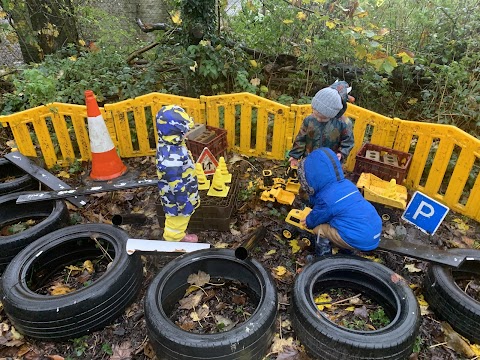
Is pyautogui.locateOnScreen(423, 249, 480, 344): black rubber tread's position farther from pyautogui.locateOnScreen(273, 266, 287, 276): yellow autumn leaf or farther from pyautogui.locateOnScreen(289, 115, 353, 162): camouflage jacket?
pyautogui.locateOnScreen(289, 115, 353, 162): camouflage jacket

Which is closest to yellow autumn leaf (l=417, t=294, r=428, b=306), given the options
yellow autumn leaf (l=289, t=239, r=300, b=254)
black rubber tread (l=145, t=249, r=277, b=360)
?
yellow autumn leaf (l=289, t=239, r=300, b=254)

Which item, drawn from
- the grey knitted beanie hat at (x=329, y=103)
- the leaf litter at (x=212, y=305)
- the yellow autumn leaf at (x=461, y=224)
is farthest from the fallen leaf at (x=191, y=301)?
the yellow autumn leaf at (x=461, y=224)

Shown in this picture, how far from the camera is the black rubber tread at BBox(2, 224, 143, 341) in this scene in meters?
2.79

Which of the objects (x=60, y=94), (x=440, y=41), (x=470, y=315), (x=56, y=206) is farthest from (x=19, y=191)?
(x=440, y=41)

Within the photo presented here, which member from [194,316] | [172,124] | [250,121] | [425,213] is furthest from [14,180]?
[425,213]

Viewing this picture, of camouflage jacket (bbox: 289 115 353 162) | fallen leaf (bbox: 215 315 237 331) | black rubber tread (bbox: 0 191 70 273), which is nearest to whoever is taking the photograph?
fallen leaf (bbox: 215 315 237 331)

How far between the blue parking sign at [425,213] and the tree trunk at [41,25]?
6.96m

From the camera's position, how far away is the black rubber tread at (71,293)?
2789 mm

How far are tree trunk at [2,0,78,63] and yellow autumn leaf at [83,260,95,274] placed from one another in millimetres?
5309

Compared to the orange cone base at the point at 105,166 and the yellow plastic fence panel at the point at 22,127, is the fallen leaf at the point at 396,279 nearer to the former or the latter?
the orange cone base at the point at 105,166

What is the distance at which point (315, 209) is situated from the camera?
11.3 feet

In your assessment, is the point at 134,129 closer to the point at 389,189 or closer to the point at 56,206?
the point at 56,206

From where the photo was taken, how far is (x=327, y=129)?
13.3 feet

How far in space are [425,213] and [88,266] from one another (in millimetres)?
3699
